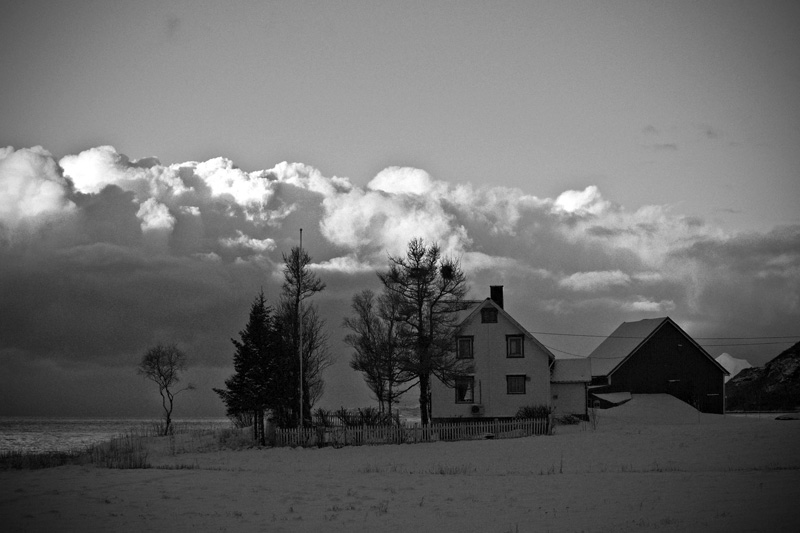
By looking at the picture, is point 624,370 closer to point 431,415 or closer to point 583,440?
point 431,415

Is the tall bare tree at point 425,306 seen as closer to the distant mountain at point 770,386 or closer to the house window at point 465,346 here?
the house window at point 465,346

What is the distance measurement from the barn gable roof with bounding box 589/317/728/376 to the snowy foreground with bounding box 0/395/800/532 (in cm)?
1980

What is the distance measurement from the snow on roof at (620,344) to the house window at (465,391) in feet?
36.8

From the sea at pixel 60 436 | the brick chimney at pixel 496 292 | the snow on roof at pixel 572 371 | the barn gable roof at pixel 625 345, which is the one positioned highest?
the brick chimney at pixel 496 292

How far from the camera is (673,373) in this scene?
58.0 meters

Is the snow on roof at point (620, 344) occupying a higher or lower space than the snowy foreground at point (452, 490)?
higher

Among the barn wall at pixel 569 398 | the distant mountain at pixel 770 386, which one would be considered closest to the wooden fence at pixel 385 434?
the barn wall at pixel 569 398

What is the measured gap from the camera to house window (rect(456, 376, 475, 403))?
52.2 m

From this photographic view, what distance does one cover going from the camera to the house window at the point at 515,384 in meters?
52.0

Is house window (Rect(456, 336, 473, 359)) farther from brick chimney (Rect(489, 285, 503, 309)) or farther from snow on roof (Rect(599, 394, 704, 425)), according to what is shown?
snow on roof (Rect(599, 394, 704, 425))

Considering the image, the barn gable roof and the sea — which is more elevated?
the barn gable roof

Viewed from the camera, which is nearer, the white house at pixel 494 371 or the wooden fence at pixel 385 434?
the wooden fence at pixel 385 434

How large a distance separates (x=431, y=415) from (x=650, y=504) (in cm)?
3266

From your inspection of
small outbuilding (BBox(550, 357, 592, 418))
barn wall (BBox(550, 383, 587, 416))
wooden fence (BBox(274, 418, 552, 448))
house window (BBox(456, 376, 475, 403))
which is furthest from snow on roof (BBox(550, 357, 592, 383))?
wooden fence (BBox(274, 418, 552, 448))
